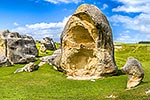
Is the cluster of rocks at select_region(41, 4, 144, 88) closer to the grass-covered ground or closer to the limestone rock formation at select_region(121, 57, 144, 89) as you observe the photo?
the grass-covered ground

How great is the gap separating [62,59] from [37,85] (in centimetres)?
1036

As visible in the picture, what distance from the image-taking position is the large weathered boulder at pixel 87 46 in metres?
47.2

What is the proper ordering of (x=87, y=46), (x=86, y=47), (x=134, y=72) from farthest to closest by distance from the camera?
(x=86, y=47) → (x=87, y=46) → (x=134, y=72)

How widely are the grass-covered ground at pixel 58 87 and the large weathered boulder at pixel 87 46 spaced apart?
2185 millimetres

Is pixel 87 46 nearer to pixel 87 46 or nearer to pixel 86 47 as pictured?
pixel 87 46

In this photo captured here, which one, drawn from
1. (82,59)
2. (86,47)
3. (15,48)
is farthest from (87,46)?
(15,48)

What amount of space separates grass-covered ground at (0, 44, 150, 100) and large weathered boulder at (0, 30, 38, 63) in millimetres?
12304

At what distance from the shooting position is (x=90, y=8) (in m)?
48.9

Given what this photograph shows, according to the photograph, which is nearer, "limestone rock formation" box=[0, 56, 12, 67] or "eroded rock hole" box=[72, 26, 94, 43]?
"eroded rock hole" box=[72, 26, 94, 43]

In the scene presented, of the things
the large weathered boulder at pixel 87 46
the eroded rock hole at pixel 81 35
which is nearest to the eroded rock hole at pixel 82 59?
the large weathered boulder at pixel 87 46

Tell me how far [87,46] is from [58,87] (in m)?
11.7

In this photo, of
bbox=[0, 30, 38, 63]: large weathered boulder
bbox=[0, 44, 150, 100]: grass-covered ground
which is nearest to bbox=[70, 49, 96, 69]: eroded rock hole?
bbox=[0, 44, 150, 100]: grass-covered ground

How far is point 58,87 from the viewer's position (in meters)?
40.3

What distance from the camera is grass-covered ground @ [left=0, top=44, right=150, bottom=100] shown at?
3306 centimetres
